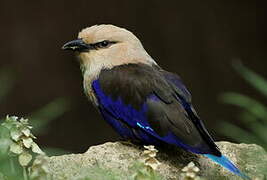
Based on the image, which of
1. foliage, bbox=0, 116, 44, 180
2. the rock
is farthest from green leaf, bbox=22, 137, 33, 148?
the rock

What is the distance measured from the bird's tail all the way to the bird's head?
98 centimetres

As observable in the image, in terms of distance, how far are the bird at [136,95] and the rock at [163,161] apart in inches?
3.7

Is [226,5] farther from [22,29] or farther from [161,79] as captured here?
[161,79]

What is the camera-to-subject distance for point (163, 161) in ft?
18.8

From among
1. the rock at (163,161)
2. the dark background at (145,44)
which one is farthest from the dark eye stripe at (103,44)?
the dark background at (145,44)

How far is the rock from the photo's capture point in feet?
17.4

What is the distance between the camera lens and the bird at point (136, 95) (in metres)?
5.85

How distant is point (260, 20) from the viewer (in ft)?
29.5

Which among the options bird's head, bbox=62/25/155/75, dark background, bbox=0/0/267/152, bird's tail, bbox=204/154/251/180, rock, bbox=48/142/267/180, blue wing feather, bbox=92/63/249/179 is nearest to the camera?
rock, bbox=48/142/267/180

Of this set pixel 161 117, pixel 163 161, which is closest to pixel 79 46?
pixel 161 117

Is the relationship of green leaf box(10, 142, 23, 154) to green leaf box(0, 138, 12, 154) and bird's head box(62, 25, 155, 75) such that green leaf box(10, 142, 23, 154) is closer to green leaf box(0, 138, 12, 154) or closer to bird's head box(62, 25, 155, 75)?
green leaf box(0, 138, 12, 154)

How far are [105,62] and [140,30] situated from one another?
259cm

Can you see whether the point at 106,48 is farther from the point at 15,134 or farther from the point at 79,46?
the point at 15,134

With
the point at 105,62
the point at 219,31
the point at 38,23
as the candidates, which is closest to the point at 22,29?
the point at 38,23
